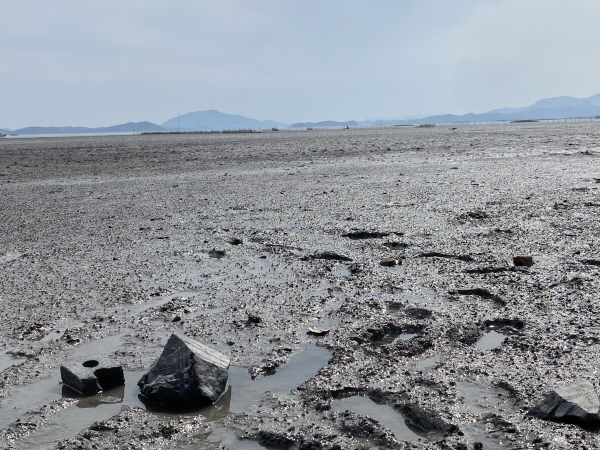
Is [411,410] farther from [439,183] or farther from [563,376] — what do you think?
[439,183]

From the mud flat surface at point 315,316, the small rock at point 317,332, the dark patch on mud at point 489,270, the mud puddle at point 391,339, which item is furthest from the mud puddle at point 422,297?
the small rock at point 317,332

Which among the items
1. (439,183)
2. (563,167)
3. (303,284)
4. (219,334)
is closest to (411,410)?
(219,334)

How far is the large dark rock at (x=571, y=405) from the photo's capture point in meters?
2.58

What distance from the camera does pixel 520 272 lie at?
502cm

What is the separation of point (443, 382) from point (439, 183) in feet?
29.4

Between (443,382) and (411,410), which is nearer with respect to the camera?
(411,410)

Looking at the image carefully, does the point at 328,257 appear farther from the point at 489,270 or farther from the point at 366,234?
the point at 489,270

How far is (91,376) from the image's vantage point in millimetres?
3082

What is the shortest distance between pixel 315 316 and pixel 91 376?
1622 mm

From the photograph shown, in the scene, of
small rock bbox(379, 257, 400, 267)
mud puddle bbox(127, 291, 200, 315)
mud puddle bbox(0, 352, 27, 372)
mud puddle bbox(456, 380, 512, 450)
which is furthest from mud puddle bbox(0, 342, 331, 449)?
small rock bbox(379, 257, 400, 267)

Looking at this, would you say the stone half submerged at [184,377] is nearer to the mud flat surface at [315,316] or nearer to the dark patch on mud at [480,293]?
the mud flat surface at [315,316]

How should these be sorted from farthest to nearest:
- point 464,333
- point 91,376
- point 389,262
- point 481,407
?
1. point 389,262
2. point 464,333
3. point 91,376
4. point 481,407

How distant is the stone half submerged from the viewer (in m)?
2.91

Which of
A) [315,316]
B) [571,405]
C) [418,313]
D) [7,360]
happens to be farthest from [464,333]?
[7,360]
